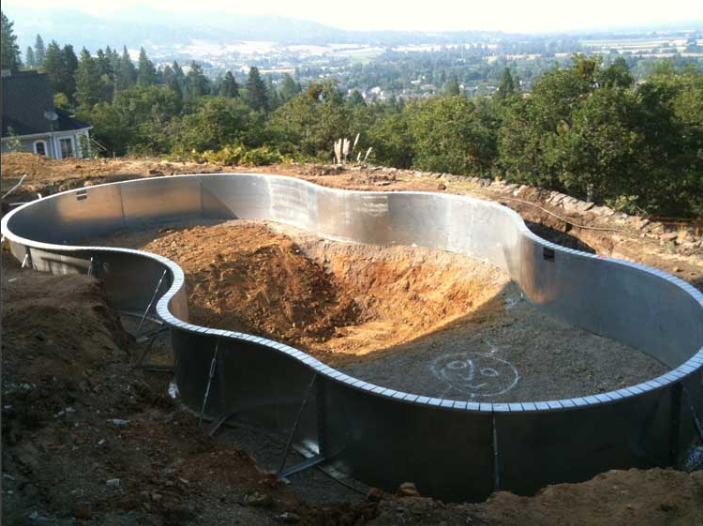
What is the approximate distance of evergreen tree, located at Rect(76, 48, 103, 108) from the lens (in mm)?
58625

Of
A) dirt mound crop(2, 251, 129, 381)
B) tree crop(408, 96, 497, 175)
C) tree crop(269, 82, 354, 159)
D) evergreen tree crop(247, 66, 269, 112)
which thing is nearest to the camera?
dirt mound crop(2, 251, 129, 381)

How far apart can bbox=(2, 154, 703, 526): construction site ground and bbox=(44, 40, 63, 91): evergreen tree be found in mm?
55816

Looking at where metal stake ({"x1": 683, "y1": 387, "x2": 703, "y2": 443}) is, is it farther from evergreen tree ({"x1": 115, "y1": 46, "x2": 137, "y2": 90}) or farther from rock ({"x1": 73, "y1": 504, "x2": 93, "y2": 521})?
evergreen tree ({"x1": 115, "y1": 46, "x2": 137, "y2": 90})

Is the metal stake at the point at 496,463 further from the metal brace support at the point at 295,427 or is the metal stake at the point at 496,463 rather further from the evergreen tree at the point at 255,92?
the evergreen tree at the point at 255,92

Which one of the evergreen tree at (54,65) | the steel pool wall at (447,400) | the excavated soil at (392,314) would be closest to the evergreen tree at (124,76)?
the evergreen tree at (54,65)

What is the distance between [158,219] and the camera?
53.3 ft

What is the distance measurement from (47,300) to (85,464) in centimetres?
455

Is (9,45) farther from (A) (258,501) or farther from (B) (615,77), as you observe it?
(A) (258,501)

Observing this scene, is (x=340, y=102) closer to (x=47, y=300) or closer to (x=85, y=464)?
(x=47, y=300)

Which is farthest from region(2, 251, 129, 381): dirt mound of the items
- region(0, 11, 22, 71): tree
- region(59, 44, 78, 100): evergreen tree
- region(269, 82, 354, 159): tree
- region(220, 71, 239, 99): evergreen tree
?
region(220, 71, 239, 99): evergreen tree

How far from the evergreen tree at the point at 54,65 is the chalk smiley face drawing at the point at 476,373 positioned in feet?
200

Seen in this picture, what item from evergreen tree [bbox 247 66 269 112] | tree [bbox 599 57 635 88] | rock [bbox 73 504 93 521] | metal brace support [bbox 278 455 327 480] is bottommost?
evergreen tree [bbox 247 66 269 112]

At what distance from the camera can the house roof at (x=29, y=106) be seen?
30.9 metres

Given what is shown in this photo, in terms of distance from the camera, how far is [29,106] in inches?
1239
